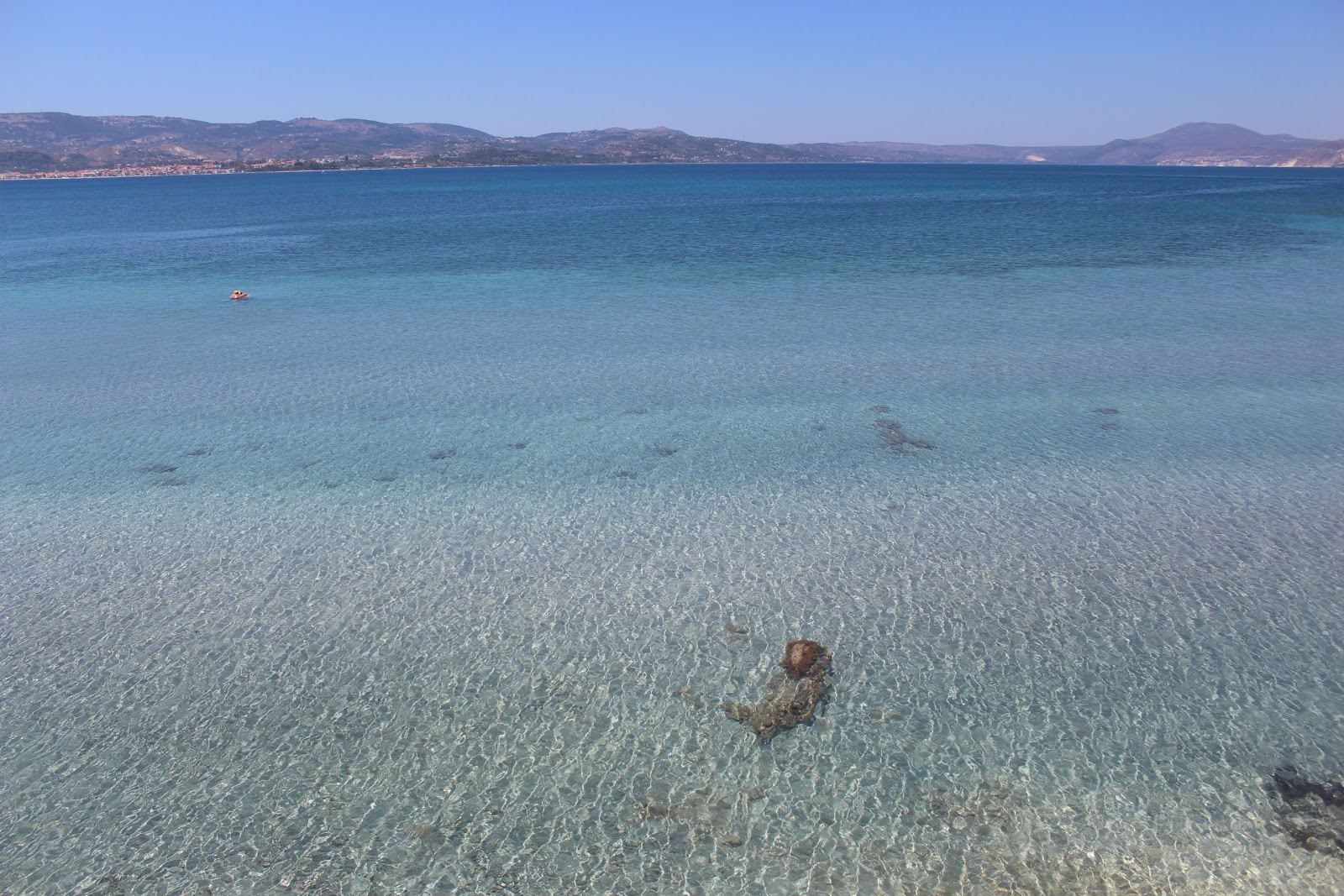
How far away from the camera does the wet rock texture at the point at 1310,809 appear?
5477 mm

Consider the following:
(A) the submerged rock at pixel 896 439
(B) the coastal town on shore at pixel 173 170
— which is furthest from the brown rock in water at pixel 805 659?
(B) the coastal town on shore at pixel 173 170

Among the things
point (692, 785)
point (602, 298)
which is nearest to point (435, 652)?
point (692, 785)

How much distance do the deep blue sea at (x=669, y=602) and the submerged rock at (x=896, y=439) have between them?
14cm

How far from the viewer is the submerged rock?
12.4 metres

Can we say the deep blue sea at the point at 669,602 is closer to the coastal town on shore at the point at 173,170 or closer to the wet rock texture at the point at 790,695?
the wet rock texture at the point at 790,695

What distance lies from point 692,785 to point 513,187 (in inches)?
3897

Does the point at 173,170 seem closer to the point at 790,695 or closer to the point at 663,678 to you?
the point at 663,678

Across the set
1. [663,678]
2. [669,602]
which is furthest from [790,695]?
[669,602]

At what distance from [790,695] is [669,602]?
1919mm

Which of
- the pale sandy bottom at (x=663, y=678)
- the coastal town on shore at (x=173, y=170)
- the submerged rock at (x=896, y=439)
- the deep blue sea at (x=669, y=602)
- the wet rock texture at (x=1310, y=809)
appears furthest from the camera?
the coastal town on shore at (x=173, y=170)

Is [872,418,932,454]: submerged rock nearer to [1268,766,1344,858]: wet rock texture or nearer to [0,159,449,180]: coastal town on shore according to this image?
[1268,766,1344,858]: wet rock texture

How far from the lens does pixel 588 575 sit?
9.08 m

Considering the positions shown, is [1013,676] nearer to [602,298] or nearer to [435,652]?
[435,652]

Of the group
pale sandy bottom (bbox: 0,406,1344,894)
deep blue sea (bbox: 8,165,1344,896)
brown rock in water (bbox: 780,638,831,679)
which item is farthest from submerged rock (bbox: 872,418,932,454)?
brown rock in water (bbox: 780,638,831,679)
